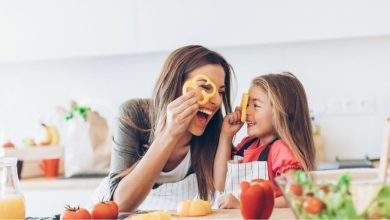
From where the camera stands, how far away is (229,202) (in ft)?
5.24

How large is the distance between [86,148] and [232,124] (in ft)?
3.89

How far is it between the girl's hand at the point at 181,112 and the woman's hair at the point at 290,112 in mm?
215

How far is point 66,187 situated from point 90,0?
0.86m

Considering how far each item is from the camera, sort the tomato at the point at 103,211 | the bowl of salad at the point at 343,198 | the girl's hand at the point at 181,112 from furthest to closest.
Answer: the girl's hand at the point at 181,112, the tomato at the point at 103,211, the bowl of salad at the point at 343,198

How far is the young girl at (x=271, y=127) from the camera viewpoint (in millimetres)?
1707

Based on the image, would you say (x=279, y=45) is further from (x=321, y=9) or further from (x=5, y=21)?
(x=5, y=21)

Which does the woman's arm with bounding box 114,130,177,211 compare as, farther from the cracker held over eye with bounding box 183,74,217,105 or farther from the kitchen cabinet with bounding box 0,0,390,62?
the kitchen cabinet with bounding box 0,0,390,62

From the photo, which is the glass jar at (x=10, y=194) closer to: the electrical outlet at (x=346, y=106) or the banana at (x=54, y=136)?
the banana at (x=54, y=136)

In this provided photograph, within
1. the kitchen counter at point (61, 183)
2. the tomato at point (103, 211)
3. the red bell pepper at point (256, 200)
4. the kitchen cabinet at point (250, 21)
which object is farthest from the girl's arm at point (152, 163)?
the kitchen cabinet at point (250, 21)

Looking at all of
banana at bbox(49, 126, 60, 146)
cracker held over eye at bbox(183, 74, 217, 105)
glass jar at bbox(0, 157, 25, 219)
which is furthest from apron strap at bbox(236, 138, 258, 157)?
banana at bbox(49, 126, 60, 146)

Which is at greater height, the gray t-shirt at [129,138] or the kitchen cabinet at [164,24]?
the kitchen cabinet at [164,24]

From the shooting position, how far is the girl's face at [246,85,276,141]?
1.76 metres

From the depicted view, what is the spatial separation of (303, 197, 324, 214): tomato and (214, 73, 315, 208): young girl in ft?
1.96

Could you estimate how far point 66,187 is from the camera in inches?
106
